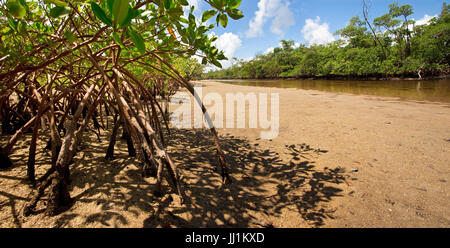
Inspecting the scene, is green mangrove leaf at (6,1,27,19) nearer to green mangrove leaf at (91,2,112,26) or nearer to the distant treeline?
green mangrove leaf at (91,2,112,26)

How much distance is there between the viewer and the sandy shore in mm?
1898

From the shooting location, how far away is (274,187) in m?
2.63

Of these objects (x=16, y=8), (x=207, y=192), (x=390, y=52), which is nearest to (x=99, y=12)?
(x=16, y=8)

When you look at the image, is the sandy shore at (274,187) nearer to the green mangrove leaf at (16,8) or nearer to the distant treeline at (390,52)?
the green mangrove leaf at (16,8)

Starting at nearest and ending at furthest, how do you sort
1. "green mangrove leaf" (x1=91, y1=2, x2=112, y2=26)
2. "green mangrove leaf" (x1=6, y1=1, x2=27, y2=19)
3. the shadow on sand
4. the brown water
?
1. "green mangrove leaf" (x1=91, y1=2, x2=112, y2=26)
2. "green mangrove leaf" (x1=6, y1=1, x2=27, y2=19)
3. the shadow on sand
4. the brown water

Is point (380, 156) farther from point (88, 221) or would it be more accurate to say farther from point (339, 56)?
point (339, 56)

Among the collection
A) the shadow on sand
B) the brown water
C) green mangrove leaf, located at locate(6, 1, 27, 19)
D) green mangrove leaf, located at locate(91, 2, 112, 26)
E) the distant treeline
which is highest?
the distant treeline

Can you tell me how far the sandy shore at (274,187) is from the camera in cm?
190

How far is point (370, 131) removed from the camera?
4676mm

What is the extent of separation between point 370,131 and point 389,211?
3.19 m

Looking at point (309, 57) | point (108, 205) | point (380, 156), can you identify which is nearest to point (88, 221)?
point (108, 205)

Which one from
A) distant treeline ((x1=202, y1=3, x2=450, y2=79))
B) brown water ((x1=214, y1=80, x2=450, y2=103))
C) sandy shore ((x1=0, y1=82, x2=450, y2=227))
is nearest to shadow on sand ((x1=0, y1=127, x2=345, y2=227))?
sandy shore ((x1=0, y1=82, x2=450, y2=227))

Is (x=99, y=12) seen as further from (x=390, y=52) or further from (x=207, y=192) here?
(x=390, y=52)
